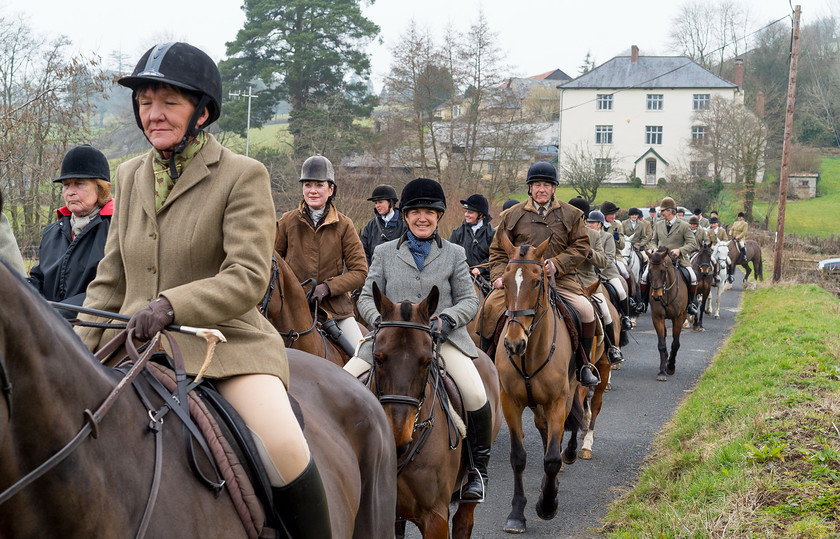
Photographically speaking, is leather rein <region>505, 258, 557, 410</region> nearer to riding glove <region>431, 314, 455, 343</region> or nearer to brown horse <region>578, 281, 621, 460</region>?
brown horse <region>578, 281, 621, 460</region>

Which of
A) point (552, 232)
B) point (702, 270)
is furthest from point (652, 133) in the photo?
point (552, 232)

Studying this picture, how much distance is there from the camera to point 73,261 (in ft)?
17.3

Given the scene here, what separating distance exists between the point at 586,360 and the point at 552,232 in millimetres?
1416

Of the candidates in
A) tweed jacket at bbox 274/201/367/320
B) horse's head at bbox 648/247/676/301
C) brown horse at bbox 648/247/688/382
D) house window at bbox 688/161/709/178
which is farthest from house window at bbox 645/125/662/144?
tweed jacket at bbox 274/201/367/320

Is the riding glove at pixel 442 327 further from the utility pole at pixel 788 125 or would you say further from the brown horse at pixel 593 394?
the utility pole at pixel 788 125

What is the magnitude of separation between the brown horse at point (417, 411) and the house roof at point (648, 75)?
7333cm

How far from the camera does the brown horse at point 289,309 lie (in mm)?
6617

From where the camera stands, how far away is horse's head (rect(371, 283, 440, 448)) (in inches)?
194

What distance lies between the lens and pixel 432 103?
113 ft

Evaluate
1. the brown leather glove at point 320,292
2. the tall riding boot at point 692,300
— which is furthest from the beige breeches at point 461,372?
the tall riding boot at point 692,300

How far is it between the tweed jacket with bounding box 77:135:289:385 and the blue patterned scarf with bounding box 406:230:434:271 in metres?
2.93

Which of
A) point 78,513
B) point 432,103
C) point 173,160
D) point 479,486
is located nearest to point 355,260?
point 479,486

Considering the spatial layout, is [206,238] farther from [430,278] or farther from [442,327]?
[430,278]

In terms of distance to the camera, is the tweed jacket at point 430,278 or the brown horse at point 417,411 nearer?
the brown horse at point 417,411
